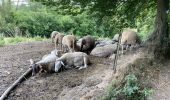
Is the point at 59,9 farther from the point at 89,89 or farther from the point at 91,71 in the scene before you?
the point at 89,89

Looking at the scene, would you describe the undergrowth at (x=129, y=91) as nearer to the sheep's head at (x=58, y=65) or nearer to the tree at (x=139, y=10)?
the tree at (x=139, y=10)

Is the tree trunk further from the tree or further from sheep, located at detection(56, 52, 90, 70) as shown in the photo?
sheep, located at detection(56, 52, 90, 70)

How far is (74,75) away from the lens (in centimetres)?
971

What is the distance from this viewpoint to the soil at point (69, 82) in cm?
780

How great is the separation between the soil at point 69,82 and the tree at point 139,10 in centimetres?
61

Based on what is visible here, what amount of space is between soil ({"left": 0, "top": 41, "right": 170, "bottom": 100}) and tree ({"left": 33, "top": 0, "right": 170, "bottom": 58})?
0.61 metres

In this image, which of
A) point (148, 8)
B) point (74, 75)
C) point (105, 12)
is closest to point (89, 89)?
point (74, 75)

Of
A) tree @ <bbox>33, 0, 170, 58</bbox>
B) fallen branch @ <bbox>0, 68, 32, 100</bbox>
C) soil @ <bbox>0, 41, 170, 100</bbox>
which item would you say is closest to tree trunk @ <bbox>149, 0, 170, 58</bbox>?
tree @ <bbox>33, 0, 170, 58</bbox>

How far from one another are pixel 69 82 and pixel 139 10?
3691 millimetres

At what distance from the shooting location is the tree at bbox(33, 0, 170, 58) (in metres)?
9.70

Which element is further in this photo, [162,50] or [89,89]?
[162,50]

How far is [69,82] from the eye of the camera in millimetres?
9117

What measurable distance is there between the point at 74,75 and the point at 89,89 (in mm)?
1706

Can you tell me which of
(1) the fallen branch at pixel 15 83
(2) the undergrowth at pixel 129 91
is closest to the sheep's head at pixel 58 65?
(1) the fallen branch at pixel 15 83
